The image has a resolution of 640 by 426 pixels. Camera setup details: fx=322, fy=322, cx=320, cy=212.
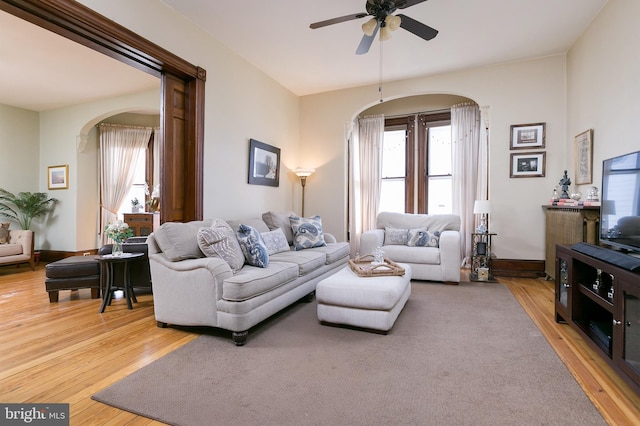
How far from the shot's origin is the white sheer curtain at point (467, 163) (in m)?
5.21

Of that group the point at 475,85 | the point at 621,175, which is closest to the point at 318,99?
the point at 475,85

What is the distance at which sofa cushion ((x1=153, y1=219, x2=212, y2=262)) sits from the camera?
2701mm

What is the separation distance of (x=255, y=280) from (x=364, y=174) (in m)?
3.85

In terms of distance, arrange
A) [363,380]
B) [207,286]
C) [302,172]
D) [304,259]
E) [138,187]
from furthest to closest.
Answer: [138,187] → [302,172] → [304,259] → [207,286] → [363,380]

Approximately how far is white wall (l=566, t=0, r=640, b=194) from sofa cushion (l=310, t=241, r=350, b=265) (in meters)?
2.99

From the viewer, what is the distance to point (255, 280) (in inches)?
100

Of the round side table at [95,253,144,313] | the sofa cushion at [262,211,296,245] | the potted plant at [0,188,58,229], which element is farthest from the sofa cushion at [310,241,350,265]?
the potted plant at [0,188,58,229]

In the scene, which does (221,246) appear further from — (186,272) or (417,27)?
(417,27)

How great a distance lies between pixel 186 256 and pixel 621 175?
3357 millimetres

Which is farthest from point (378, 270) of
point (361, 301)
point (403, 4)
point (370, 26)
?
point (403, 4)

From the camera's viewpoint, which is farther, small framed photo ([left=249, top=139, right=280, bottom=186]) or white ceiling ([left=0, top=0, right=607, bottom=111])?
small framed photo ([left=249, top=139, right=280, bottom=186])

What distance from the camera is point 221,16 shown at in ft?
11.3

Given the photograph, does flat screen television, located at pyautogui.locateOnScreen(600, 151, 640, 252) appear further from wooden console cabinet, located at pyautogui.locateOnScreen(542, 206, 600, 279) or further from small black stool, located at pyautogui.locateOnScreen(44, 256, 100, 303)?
small black stool, located at pyautogui.locateOnScreen(44, 256, 100, 303)

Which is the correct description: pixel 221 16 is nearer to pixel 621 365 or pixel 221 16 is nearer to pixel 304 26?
pixel 304 26
